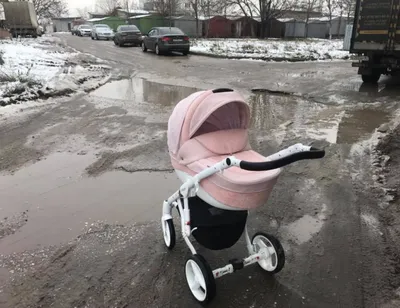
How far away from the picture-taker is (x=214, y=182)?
256 centimetres

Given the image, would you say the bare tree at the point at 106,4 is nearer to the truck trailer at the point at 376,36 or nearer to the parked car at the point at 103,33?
the parked car at the point at 103,33

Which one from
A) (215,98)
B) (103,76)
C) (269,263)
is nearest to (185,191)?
(215,98)

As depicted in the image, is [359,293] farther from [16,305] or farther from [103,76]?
[103,76]

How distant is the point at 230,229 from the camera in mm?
2857

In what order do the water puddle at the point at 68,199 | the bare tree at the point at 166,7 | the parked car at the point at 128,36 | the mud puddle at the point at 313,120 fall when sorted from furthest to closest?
the bare tree at the point at 166,7 → the parked car at the point at 128,36 → the mud puddle at the point at 313,120 → the water puddle at the point at 68,199

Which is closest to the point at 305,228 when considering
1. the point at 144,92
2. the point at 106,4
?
the point at 144,92

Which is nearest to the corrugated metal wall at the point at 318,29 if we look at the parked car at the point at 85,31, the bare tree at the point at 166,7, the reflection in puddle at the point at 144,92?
the bare tree at the point at 166,7

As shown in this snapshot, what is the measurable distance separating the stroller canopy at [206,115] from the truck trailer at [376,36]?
986cm

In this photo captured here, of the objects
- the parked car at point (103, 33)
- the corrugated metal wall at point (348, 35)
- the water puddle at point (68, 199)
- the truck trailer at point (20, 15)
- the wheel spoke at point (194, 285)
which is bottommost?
the water puddle at point (68, 199)

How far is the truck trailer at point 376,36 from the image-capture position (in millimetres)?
10680

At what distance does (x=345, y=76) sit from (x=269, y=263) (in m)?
12.7

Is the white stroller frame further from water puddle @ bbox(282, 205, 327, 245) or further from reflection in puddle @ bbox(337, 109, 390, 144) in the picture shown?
reflection in puddle @ bbox(337, 109, 390, 144)

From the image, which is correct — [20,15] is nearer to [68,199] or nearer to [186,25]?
[186,25]

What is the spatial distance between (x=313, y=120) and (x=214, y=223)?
546cm
